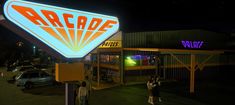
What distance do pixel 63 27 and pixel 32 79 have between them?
719 inches

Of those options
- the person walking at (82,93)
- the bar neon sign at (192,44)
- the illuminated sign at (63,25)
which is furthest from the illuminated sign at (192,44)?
the illuminated sign at (63,25)

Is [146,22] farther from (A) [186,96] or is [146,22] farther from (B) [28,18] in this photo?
(B) [28,18]

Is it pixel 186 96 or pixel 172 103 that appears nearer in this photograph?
pixel 172 103

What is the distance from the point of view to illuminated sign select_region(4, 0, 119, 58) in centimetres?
411

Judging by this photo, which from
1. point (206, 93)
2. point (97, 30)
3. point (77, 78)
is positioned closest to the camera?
point (77, 78)

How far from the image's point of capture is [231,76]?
89.5 feet

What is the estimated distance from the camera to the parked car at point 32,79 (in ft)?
69.1

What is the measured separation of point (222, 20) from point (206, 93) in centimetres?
1079

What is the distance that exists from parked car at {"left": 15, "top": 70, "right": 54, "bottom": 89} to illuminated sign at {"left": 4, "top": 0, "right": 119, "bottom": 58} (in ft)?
58.4

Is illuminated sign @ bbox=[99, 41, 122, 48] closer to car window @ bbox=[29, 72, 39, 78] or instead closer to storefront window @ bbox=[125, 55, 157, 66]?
storefront window @ bbox=[125, 55, 157, 66]

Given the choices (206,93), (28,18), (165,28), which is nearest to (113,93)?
(206,93)

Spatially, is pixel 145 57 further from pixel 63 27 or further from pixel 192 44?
pixel 63 27

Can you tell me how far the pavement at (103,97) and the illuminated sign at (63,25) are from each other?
34.2 feet

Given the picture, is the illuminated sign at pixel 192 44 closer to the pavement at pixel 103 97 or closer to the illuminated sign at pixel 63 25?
the pavement at pixel 103 97
